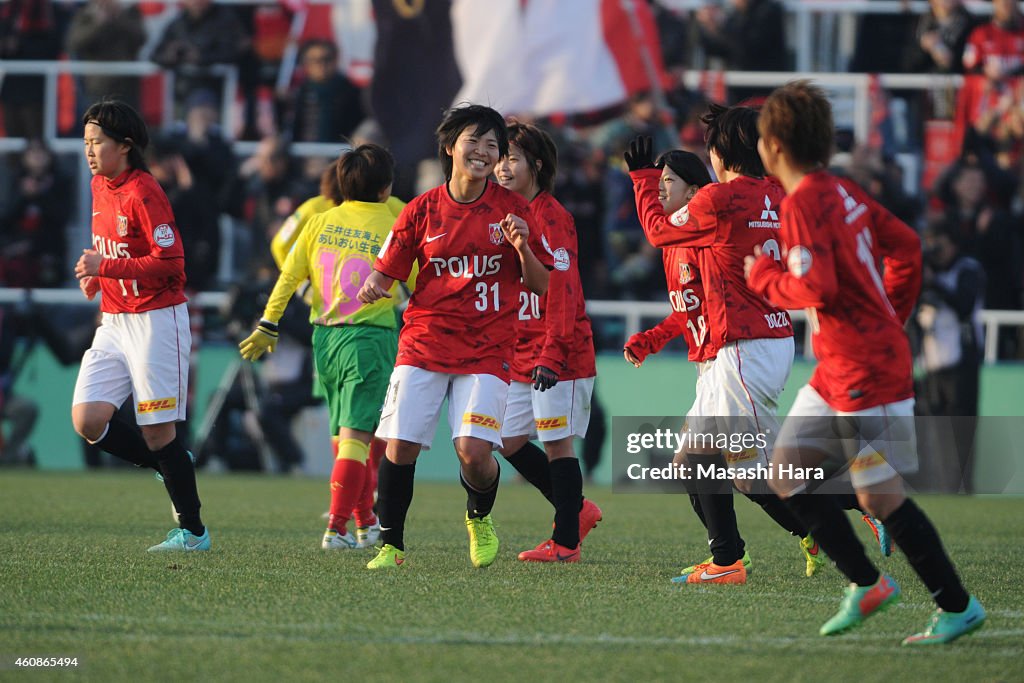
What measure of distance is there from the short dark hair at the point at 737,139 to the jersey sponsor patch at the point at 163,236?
2.65 m

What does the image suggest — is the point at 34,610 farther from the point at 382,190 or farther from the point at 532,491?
the point at 532,491

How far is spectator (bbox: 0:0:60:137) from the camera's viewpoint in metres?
16.2

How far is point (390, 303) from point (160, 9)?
33.8 feet

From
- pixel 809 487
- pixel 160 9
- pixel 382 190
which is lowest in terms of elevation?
pixel 809 487

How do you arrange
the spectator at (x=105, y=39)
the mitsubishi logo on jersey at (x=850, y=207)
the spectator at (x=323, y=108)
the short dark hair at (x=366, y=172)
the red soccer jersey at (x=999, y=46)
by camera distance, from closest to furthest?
the mitsubishi logo on jersey at (x=850, y=207) → the short dark hair at (x=366, y=172) → the red soccer jersey at (x=999, y=46) → the spectator at (x=323, y=108) → the spectator at (x=105, y=39)

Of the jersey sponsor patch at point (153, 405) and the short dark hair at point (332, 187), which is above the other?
the short dark hair at point (332, 187)

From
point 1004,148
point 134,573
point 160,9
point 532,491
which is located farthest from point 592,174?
point 134,573

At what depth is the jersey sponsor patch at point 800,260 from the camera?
4.82 metres

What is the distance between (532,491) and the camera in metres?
13.1

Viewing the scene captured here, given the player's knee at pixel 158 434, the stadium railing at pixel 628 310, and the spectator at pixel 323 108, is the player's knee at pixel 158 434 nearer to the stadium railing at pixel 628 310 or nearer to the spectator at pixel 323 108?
the stadium railing at pixel 628 310

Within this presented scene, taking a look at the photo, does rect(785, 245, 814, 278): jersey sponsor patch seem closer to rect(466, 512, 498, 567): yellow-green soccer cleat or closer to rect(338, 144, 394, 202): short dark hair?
rect(466, 512, 498, 567): yellow-green soccer cleat

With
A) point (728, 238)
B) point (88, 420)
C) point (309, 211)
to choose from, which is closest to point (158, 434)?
point (88, 420)

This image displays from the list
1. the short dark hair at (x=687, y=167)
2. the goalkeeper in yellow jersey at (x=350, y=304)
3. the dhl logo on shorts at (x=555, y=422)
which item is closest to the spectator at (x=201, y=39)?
the goalkeeper in yellow jersey at (x=350, y=304)

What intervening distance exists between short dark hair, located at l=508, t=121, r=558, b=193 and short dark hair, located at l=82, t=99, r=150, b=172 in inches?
74.2
